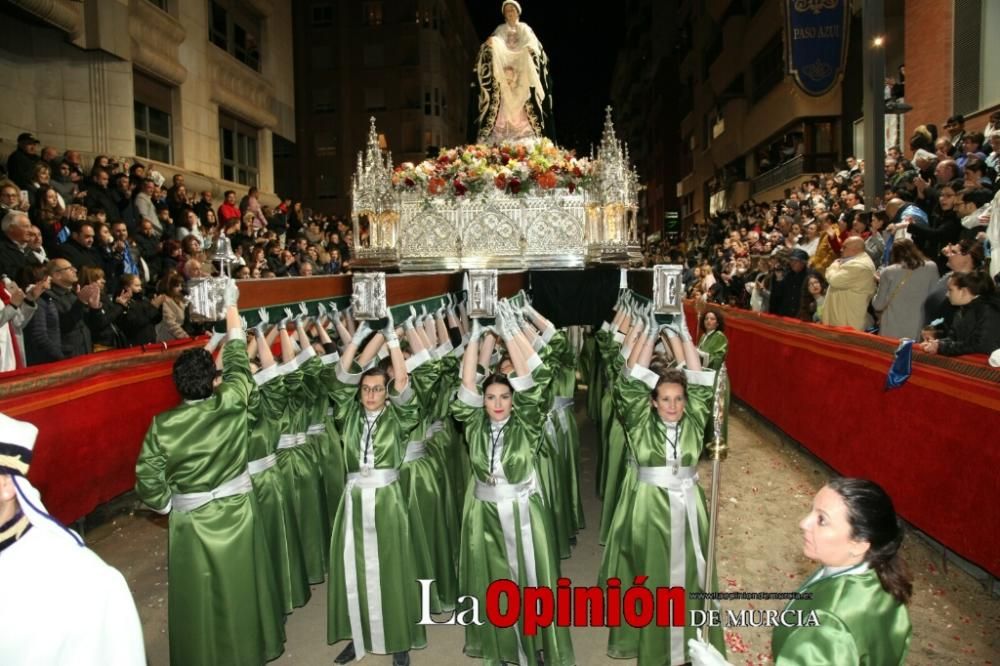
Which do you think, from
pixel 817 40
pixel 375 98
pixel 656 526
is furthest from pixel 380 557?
pixel 375 98

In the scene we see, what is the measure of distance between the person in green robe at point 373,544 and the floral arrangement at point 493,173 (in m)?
5.18

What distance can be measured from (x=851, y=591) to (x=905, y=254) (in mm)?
5719

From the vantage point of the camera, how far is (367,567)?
4.07 metres

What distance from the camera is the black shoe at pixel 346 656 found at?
4.07m

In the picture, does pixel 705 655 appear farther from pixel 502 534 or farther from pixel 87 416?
pixel 87 416

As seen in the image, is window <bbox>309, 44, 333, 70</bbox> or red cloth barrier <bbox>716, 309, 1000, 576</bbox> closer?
red cloth barrier <bbox>716, 309, 1000, 576</bbox>

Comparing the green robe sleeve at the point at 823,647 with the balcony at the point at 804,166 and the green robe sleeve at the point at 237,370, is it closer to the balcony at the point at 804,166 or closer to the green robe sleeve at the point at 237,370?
the green robe sleeve at the point at 237,370

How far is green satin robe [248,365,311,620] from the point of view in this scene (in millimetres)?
4457

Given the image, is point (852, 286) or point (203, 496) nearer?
point (203, 496)

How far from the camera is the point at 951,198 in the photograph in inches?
303

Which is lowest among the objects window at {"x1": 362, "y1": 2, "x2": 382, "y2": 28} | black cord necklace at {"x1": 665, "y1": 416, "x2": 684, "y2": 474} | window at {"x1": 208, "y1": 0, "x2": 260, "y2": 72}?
black cord necklace at {"x1": 665, "y1": 416, "x2": 684, "y2": 474}

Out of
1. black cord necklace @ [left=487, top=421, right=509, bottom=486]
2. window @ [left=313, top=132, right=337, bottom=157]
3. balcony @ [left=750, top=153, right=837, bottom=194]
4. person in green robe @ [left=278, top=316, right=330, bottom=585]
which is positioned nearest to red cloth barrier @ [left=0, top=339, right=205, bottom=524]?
person in green robe @ [left=278, top=316, right=330, bottom=585]

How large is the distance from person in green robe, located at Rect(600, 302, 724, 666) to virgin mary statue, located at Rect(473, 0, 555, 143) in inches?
286

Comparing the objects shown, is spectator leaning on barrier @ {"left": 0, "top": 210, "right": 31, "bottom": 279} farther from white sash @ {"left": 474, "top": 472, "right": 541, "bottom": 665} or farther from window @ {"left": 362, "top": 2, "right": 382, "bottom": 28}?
window @ {"left": 362, "top": 2, "right": 382, "bottom": 28}
